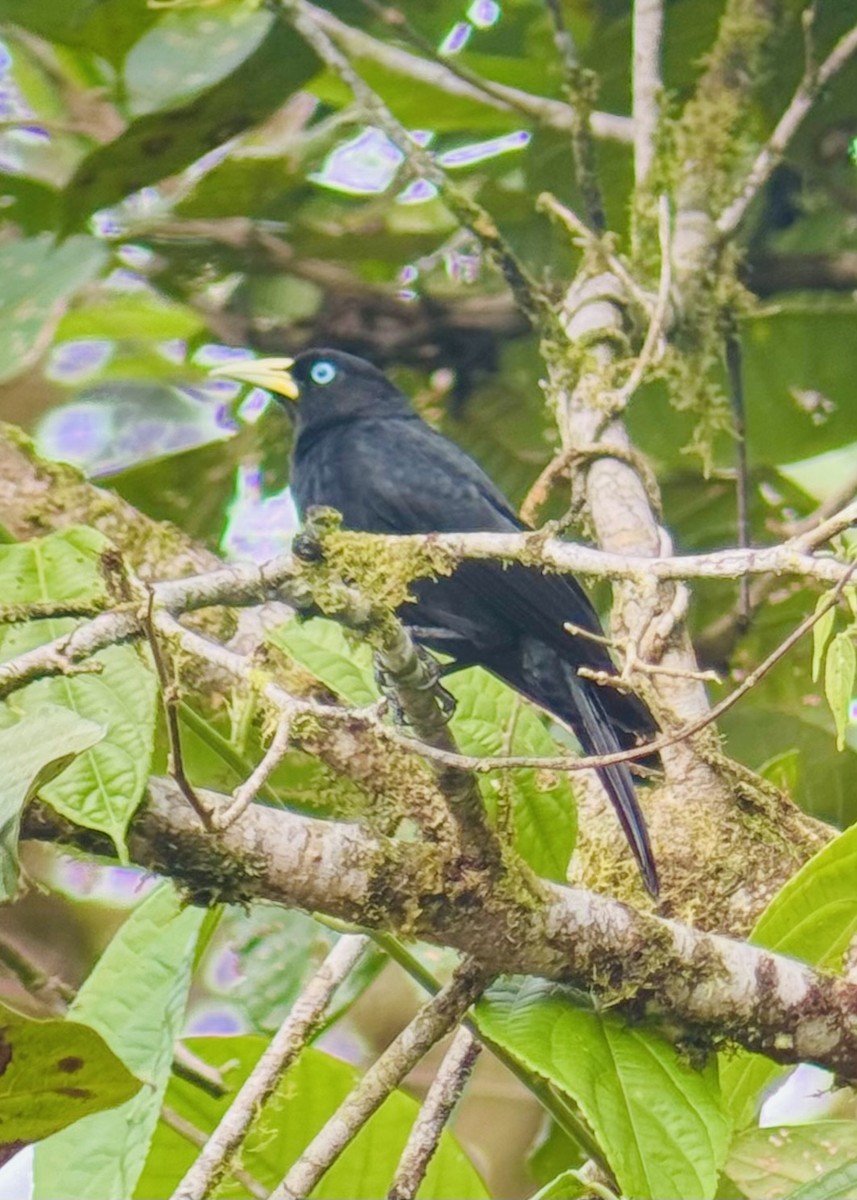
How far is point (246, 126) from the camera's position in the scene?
11.8 feet

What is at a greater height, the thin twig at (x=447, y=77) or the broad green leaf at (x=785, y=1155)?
A: the thin twig at (x=447, y=77)

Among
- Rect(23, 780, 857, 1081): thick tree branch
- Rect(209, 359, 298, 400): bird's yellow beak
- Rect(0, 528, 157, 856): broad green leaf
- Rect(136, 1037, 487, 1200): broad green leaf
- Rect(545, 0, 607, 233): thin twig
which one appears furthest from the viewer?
Rect(209, 359, 298, 400): bird's yellow beak

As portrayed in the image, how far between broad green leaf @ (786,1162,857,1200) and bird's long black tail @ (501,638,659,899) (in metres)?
0.73

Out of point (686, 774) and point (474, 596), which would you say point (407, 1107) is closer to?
point (686, 774)

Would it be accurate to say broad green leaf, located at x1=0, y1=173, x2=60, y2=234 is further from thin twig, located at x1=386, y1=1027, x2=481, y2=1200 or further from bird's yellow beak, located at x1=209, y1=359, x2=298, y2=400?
thin twig, located at x1=386, y1=1027, x2=481, y2=1200

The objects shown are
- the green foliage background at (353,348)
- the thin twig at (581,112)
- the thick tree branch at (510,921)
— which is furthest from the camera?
the thin twig at (581,112)

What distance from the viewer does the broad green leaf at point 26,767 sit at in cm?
154

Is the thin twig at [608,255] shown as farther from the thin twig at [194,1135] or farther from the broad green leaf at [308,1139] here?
the thin twig at [194,1135]

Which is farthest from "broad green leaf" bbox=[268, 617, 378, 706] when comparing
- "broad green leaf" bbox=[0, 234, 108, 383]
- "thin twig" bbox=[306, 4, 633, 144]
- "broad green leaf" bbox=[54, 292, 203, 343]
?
"broad green leaf" bbox=[54, 292, 203, 343]

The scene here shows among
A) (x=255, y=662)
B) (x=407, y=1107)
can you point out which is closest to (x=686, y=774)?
(x=407, y=1107)

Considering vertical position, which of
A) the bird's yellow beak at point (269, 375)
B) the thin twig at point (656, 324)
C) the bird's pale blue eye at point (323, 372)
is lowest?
the bird's yellow beak at point (269, 375)

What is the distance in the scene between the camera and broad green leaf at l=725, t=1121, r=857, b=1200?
2.33 m

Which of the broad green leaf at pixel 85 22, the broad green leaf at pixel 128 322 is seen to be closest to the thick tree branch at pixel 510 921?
the broad green leaf at pixel 85 22

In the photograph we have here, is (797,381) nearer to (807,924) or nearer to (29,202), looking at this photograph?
(29,202)
